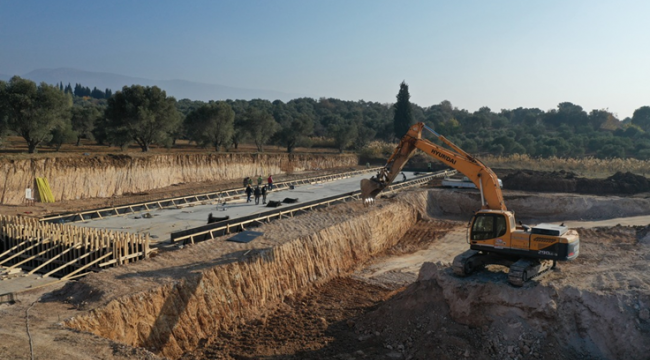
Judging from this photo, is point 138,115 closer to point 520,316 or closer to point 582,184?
point 520,316

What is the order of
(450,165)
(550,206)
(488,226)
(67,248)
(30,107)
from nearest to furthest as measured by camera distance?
(488,226)
(67,248)
(450,165)
(550,206)
(30,107)

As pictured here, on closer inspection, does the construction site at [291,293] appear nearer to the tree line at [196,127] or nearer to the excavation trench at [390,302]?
the excavation trench at [390,302]

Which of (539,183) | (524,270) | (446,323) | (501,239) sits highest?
(539,183)

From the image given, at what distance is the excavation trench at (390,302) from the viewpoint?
478 inches

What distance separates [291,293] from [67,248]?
26.6 ft

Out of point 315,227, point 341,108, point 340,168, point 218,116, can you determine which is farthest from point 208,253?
point 341,108

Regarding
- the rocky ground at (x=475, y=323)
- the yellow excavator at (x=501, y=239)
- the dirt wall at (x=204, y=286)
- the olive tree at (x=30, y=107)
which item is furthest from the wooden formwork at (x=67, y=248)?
the olive tree at (x=30, y=107)

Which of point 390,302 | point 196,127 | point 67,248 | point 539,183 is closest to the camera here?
point 390,302

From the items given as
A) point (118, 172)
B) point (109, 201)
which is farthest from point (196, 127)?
point (109, 201)

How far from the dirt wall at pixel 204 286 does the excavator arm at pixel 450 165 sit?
13.4 ft

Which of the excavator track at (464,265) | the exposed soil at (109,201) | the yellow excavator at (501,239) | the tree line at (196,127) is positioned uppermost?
the tree line at (196,127)

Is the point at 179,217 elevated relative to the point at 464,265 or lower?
lower

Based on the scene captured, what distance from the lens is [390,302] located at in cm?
1497

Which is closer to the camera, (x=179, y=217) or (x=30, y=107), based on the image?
(x=179, y=217)
